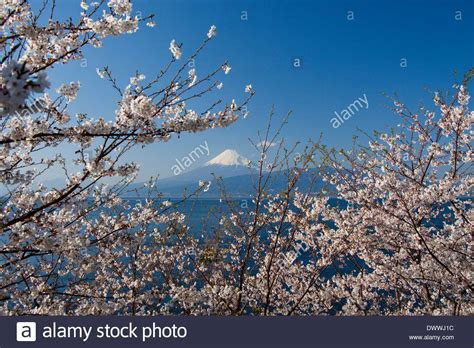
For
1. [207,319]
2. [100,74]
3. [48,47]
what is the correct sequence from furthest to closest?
[207,319]
[100,74]
[48,47]

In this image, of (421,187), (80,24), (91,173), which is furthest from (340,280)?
(80,24)

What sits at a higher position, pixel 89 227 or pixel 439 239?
pixel 89 227

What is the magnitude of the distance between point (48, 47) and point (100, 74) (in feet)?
2.71

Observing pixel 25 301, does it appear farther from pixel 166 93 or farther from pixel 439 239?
pixel 439 239

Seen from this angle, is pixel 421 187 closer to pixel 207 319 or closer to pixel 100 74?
pixel 207 319

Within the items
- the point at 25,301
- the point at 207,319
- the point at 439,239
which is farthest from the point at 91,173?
the point at 439,239

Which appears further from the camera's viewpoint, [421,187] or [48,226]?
[421,187]

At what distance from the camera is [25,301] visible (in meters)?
4.85

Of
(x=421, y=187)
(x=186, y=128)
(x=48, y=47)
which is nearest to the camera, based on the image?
(x=48, y=47)

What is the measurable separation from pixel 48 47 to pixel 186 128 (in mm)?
1836

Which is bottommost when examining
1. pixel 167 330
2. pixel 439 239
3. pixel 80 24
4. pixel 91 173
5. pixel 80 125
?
pixel 167 330

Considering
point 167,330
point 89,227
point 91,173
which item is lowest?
point 167,330

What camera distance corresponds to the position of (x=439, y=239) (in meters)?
5.65

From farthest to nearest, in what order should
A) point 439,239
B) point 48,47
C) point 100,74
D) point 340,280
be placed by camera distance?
point 340,280
point 439,239
point 100,74
point 48,47
